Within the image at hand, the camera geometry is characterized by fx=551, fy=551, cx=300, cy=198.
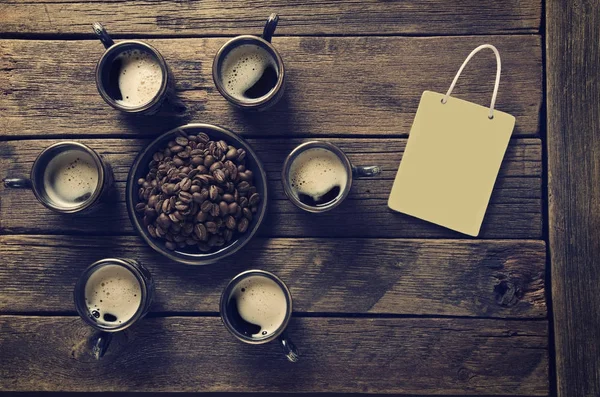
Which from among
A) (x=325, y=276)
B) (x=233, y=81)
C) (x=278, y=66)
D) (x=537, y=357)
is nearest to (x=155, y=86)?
(x=233, y=81)

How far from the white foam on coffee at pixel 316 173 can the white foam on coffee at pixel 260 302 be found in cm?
21

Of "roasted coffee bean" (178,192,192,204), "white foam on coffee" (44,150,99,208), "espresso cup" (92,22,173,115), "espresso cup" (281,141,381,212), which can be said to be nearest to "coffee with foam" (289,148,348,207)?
"espresso cup" (281,141,381,212)

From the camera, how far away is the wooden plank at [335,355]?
1.22m

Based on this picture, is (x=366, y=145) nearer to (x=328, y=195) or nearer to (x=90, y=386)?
(x=328, y=195)

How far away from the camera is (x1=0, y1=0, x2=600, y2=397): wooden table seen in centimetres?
122

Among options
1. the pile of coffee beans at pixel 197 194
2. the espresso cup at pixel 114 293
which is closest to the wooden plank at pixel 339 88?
the pile of coffee beans at pixel 197 194

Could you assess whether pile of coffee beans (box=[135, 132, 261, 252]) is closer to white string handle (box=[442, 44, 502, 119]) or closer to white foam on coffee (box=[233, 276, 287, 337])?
white foam on coffee (box=[233, 276, 287, 337])

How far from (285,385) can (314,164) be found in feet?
1.63

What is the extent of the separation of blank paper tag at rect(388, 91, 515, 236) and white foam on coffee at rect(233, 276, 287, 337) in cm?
32

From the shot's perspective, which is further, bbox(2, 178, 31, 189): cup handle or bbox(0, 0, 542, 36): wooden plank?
bbox(0, 0, 542, 36): wooden plank

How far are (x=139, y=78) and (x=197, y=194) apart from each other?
29 cm

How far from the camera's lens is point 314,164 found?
3.84 feet

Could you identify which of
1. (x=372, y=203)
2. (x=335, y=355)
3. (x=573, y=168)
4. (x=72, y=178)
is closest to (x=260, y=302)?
(x=335, y=355)

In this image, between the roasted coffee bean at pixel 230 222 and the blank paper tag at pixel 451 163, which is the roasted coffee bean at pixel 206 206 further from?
the blank paper tag at pixel 451 163
